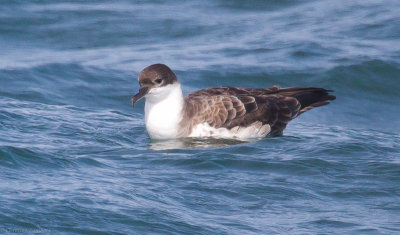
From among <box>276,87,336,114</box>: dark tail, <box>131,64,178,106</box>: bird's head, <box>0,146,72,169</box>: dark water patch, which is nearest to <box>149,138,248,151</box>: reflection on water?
<box>131,64,178,106</box>: bird's head

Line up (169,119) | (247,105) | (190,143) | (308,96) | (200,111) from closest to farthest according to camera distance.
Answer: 1. (190,143)
2. (169,119)
3. (200,111)
4. (247,105)
5. (308,96)

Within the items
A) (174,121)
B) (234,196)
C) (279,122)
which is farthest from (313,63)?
(234,196)

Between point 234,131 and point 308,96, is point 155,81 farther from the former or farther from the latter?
point 308,96

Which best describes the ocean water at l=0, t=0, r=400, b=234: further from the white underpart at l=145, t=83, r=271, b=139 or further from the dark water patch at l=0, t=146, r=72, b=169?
the white underpart at l=145, t=83, r=271, b=139

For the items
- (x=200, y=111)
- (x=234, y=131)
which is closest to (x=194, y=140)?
(x=200, y=111)

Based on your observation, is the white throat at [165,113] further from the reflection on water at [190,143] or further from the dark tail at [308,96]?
the dark tail at [308,96]

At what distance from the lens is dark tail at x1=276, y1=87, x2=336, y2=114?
35.7 ft

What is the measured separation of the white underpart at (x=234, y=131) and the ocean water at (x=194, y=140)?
13 centimetres

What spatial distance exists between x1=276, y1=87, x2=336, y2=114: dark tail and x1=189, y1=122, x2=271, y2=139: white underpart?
0.74 meters

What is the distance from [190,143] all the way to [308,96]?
6.25ft

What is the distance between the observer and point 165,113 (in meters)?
9.92

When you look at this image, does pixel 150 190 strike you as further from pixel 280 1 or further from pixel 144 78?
pixel 280 1

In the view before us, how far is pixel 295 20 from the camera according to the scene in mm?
15898

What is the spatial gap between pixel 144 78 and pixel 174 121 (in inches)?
24.1
